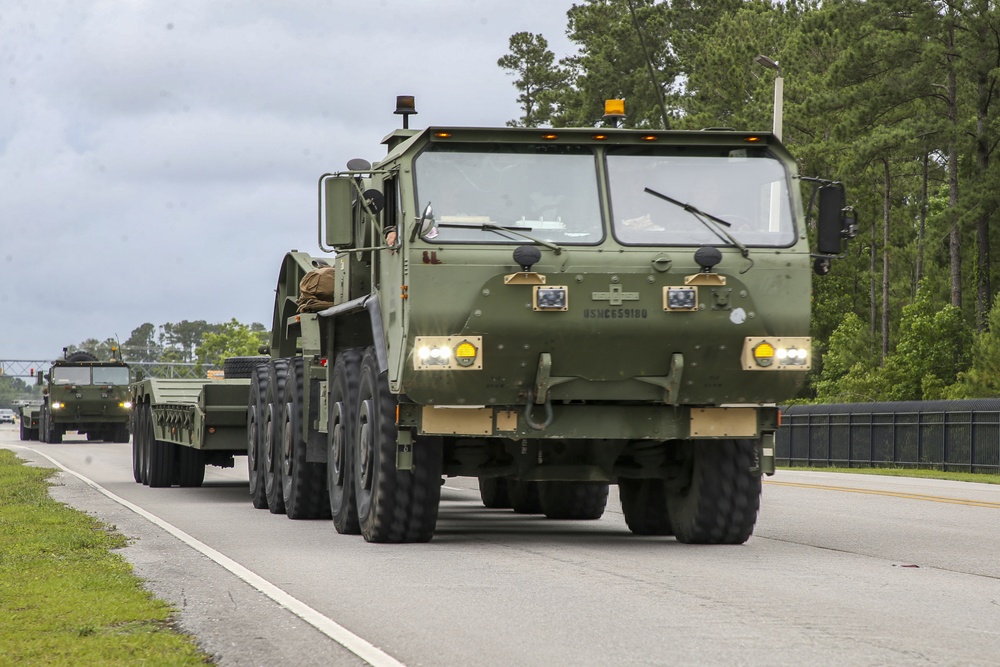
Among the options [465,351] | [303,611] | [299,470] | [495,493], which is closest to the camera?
[303,611]

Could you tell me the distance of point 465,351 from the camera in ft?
39.3

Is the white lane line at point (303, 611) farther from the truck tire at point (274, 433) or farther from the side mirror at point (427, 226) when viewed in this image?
the side mirror at point (427, 226)

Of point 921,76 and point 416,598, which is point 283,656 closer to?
point 416,598

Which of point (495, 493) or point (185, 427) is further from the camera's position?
point (185, 427)

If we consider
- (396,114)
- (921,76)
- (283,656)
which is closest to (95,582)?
(283,656)

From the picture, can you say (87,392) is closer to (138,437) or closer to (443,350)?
(138,437)

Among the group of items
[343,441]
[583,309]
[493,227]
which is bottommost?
[343,441]

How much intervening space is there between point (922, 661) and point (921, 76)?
4854cm

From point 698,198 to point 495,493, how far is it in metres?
7.01

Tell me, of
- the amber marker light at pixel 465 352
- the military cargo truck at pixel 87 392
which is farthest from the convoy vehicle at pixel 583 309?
the military cargo truck at pixel 87 392

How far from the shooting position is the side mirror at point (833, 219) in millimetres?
12320

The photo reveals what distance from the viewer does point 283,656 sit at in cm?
738

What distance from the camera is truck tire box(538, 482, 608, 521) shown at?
1647cm

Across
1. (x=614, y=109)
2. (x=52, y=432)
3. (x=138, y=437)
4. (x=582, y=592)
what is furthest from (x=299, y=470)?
(x=52, y=432)
